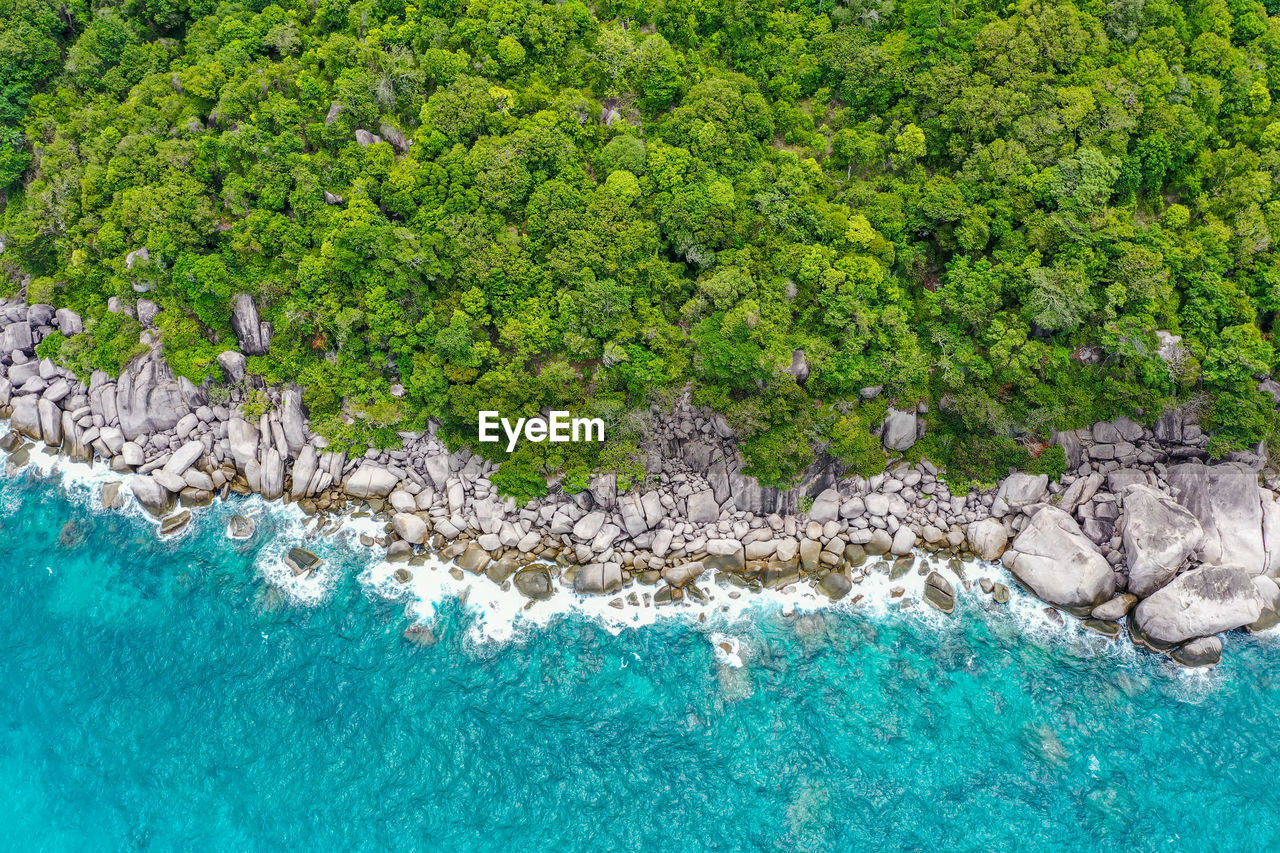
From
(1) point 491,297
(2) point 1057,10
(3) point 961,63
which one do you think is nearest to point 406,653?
(1) point 491,297

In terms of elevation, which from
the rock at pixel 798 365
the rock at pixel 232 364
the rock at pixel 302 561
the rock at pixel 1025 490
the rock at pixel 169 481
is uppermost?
the rock at pixel 798 365

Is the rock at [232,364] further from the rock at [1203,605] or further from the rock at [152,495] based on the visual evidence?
the rock at [1203,605]

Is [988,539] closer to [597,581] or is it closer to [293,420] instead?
[597,581]

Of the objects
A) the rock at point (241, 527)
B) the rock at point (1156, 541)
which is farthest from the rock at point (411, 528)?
the rock at point (1156, 541)

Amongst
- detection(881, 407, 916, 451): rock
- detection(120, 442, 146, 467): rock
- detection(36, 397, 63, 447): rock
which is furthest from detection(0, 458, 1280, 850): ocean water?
detection(36, 397, 63, 447): rock

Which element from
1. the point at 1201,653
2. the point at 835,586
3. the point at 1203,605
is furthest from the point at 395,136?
the point at 1201,653

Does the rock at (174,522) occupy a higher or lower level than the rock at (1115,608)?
lower
